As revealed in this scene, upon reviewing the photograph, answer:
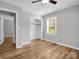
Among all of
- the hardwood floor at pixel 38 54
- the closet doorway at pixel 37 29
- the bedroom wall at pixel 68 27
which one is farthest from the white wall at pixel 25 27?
the bedroom wall at pixel 68 27

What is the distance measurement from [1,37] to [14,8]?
3086mm

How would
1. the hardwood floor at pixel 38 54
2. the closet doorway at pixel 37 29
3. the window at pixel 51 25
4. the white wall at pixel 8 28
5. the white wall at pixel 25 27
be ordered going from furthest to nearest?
the white wall at pixel 8 28, the closet doorway at pixel 37 29, the window at pixel 51 25, the white wall at pixel 25 27, the hardwood floor at pixel 38 54

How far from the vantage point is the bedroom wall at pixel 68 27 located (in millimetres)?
4648

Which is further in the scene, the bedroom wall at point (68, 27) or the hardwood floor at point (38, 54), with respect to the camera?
the bedroom wall at point (68, 27)

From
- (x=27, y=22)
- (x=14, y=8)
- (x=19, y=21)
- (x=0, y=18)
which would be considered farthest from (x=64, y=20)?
(x=0, y=18)

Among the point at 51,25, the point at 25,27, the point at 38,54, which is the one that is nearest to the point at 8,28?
the point at 25,27

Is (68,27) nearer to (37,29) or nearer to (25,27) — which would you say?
(25,27)

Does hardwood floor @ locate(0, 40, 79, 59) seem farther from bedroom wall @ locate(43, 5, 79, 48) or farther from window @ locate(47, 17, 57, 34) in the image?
window @ locate(47, 17, 57, 34)

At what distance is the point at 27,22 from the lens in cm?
559

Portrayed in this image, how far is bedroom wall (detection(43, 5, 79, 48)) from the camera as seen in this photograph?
4.65m

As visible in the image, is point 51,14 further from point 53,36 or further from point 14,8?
point 14,8

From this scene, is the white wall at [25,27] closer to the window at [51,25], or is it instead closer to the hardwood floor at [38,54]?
the hardwood floor at [38,54]

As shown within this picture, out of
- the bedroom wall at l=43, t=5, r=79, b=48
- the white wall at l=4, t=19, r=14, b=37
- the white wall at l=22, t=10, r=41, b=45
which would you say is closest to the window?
the bedroom wall at l=43, t=5, r=79, b=48

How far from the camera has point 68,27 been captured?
509cm
